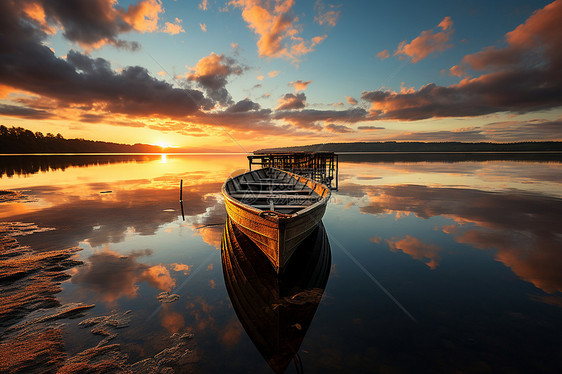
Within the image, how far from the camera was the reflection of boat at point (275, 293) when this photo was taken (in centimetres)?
514

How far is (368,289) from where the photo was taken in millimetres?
7383

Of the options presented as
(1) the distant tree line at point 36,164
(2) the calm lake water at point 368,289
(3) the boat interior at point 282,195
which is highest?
(1) the distant tree line at point 36,164

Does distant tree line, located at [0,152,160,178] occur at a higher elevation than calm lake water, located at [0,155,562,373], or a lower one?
higher

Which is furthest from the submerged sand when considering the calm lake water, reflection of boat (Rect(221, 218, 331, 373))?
reflection of boat (Rect(221, 218, 331, 373))

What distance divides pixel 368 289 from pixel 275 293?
3.16 meters

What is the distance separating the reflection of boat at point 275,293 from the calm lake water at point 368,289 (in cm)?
25

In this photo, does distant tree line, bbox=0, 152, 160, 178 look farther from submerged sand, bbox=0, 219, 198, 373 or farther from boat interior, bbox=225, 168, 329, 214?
submerged sand, bbox=0, 219, 198, 373

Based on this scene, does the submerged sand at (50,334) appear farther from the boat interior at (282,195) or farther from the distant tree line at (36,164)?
the distant tree line at (36,164)

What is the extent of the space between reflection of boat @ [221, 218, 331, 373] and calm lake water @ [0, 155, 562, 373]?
250 millimetres

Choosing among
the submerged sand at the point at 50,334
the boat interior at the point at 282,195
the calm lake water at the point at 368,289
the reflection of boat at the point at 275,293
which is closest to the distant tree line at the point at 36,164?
the calm lake water at the point at 368,289

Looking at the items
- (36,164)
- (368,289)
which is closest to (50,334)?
(368,289)

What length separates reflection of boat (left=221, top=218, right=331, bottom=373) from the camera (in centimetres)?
514

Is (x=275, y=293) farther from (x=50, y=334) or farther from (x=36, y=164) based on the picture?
(x=36, y=164)

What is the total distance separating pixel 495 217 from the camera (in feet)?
48.9
